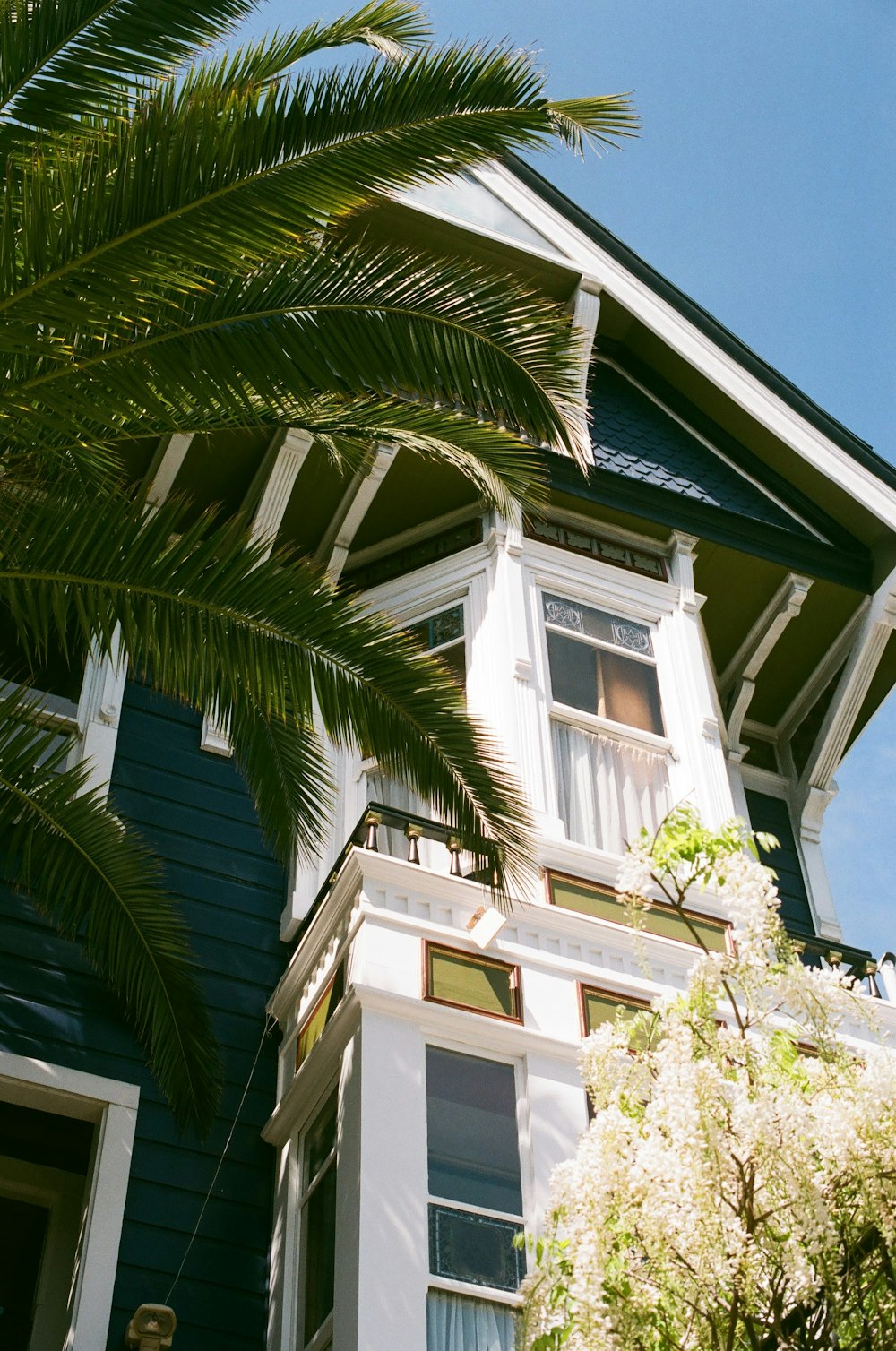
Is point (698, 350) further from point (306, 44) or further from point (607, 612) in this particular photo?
point (306, 44)

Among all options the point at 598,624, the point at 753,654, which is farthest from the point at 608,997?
the point at 753,654

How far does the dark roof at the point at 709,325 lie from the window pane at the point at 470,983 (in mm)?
5619

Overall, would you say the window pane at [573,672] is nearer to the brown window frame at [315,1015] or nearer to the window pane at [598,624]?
the window pane at [598,624]

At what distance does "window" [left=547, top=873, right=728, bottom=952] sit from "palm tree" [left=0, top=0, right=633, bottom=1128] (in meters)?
1.23

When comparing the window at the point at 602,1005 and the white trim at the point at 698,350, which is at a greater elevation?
the white trim at the point at 698,350

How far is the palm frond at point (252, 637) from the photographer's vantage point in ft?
20.6

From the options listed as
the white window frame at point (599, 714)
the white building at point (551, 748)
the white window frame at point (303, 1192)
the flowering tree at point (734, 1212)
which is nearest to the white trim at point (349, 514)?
the white building at point (551, 748)

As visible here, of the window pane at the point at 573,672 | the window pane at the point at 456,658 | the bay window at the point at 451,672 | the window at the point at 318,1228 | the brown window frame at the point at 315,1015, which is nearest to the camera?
the window at the point at 318,1228

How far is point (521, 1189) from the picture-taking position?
270 inches

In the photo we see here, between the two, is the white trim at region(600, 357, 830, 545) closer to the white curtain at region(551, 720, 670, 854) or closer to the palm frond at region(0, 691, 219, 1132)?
the white curtain at region(551, 720, 670, 854)

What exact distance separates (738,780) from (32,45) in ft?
24.5

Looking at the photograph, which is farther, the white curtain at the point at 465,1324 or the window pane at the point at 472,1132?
the window pane at the point at 472,1132

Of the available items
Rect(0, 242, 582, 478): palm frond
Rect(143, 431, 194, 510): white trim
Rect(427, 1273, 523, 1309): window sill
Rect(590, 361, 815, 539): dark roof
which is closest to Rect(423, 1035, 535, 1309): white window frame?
Rect(427, 1273, 523, 1309): window sill

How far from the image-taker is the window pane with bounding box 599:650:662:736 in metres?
9.88
